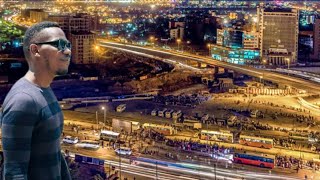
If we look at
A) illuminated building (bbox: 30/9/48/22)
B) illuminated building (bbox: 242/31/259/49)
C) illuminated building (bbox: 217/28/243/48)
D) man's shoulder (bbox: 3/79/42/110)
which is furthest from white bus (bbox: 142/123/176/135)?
illuminated building (bbox: 30/9/48/22)

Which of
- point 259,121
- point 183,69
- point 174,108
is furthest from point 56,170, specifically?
point 183,69

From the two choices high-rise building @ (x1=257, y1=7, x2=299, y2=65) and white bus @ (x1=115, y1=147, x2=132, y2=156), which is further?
high-rise building @ (x1=257, y1=7, x2=299, y2=65)

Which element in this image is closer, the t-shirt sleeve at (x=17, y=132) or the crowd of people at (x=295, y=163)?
the t-shirt sleeve at (x=17, y=132)

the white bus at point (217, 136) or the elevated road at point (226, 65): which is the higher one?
the elevated road at point (226, 65)

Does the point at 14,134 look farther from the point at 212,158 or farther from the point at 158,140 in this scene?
the point at 158,140

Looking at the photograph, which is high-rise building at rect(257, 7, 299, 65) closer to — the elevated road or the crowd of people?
the elevated road

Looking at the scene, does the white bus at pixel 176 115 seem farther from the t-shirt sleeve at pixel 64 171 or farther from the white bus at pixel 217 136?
the t-shirt sleeve at pixel 64 171

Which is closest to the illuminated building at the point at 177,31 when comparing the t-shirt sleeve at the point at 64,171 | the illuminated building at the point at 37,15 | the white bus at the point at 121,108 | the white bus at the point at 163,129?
the illuminated building at the point at 37,15

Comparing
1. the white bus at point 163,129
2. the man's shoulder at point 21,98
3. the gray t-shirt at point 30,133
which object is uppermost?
the man's shoulder at point 21,98
